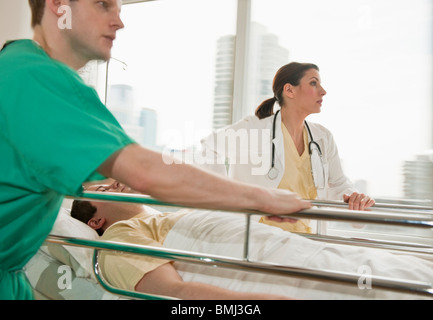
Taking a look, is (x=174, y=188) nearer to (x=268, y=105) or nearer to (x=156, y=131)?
(x=268, y=105)

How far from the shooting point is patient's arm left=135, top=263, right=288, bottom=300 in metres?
1.09

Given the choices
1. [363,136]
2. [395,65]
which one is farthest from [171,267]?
[395,65]

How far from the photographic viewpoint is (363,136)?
2580 mm

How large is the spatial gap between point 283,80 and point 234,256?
49.7 inches

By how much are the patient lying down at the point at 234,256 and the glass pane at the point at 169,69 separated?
1.60 metres

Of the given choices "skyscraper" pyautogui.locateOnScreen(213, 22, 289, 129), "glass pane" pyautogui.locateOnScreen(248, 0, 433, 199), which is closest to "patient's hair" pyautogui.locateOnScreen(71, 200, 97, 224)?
"skyscraper" pyautogui.locateOnScreen(213, 22, 289, 129)

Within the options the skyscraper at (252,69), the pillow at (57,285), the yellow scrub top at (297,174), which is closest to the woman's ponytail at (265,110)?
the yellow scrub top at (297,174)

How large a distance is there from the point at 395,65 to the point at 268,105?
3.01 feet

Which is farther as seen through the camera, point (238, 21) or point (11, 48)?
point (238, 21)

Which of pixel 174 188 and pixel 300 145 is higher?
pixel 300 145

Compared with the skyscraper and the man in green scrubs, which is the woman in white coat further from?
the man in green scrubs

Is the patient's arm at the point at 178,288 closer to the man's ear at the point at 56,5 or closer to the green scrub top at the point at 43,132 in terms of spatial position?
the green scrub top at the point at 43,132

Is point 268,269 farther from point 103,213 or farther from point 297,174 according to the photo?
point 297,174

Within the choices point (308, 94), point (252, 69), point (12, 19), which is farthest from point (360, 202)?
point (12, 19)
